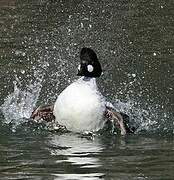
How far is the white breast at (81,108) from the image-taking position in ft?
32.9

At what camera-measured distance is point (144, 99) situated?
12.4m

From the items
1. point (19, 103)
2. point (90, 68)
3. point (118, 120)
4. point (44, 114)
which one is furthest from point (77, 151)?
point (19, 103)

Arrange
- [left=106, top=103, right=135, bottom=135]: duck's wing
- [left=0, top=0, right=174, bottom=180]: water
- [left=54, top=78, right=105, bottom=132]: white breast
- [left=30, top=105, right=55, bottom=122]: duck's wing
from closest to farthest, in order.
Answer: [left=0, top=0, right=174, bottom=180]: water → [left=54, top=78, right=105, bottom=132]: white breast → [left=106, top=103, right=135, bottom=135]: duck's wing → [left=30, top=105, right=55, bottom=122]: duck's wing

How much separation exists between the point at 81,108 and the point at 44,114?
3.18ft

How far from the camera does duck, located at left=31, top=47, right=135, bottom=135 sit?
396 inches

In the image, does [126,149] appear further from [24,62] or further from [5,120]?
[24,62]

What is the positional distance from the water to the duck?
17 cm

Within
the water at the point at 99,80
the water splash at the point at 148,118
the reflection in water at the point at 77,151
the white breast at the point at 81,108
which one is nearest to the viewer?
the reflection in water at the point at 77,151

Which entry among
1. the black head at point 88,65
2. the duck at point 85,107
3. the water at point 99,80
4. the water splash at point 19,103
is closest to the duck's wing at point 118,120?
the duck at point 85,107

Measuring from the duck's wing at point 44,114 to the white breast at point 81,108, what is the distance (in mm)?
408

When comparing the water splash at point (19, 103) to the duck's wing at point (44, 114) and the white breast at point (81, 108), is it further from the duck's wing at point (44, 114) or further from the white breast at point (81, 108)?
the white breast at point (81, 108)

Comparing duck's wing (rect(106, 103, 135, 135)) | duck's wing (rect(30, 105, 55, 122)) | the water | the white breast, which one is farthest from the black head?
the water

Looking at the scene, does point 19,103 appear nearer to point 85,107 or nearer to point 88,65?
point 88,65

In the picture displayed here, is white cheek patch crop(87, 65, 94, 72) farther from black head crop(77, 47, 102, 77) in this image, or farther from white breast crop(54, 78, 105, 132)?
white breast crop(54, 78, 105, 132)
